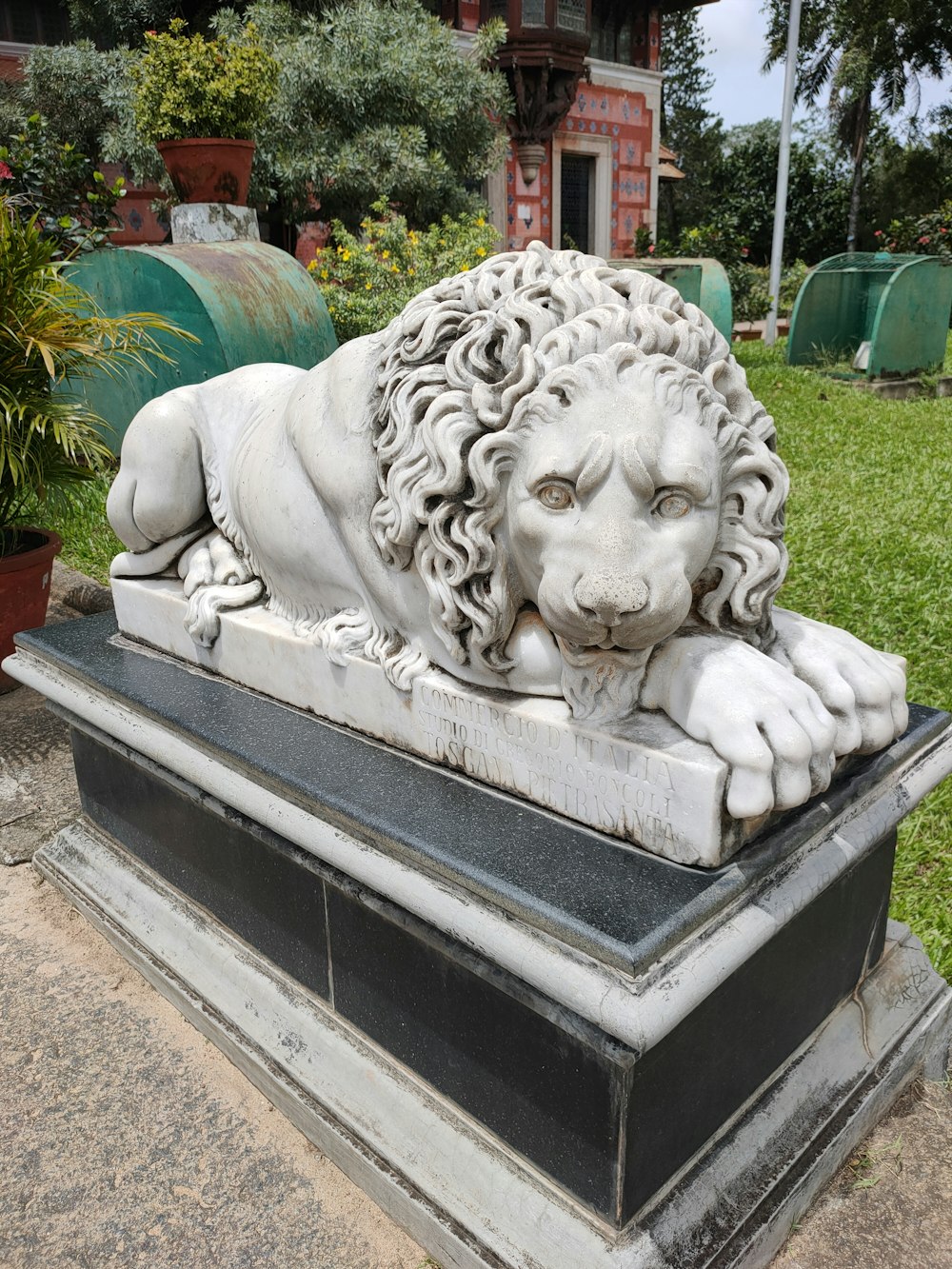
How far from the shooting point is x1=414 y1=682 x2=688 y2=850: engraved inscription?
1.40 meters

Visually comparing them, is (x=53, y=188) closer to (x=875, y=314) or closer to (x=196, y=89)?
(x=196, y=89)

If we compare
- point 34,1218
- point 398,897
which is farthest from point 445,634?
point 34,1218

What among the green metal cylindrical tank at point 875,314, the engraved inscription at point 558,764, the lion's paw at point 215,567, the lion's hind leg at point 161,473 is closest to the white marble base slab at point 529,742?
the engraved inscription at point 558,764

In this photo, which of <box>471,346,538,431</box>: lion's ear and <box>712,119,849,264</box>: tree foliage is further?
<box>712,119,849,264</box>: tree foliage

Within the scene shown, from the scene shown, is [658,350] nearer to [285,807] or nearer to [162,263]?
[285,807]

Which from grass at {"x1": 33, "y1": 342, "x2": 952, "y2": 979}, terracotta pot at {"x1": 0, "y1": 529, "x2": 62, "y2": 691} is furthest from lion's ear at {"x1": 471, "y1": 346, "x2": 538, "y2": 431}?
terracotta pot at {"x1": 0, "y1": 529, "x2": 62, "y2": 691}

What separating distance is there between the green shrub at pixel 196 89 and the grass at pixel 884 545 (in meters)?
2.08

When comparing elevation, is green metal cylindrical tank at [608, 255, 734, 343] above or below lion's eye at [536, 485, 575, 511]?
above

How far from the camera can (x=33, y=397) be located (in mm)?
3326

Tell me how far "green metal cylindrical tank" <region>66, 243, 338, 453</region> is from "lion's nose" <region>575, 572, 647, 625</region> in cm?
346

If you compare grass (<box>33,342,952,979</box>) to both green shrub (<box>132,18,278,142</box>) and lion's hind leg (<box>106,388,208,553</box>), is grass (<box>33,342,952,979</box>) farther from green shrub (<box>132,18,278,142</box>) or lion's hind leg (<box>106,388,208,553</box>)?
green shrub (<box>132,18,278,142</box>)

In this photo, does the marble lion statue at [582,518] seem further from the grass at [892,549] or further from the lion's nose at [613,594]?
the grass at [892,549]

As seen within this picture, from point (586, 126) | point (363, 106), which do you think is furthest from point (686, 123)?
point (363, 106)

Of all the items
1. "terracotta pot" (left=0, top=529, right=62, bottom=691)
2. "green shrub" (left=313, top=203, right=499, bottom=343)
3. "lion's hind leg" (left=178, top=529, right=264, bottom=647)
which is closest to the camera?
"lion's hind leg" (left=178, top=529, right=264, bottom=647)
